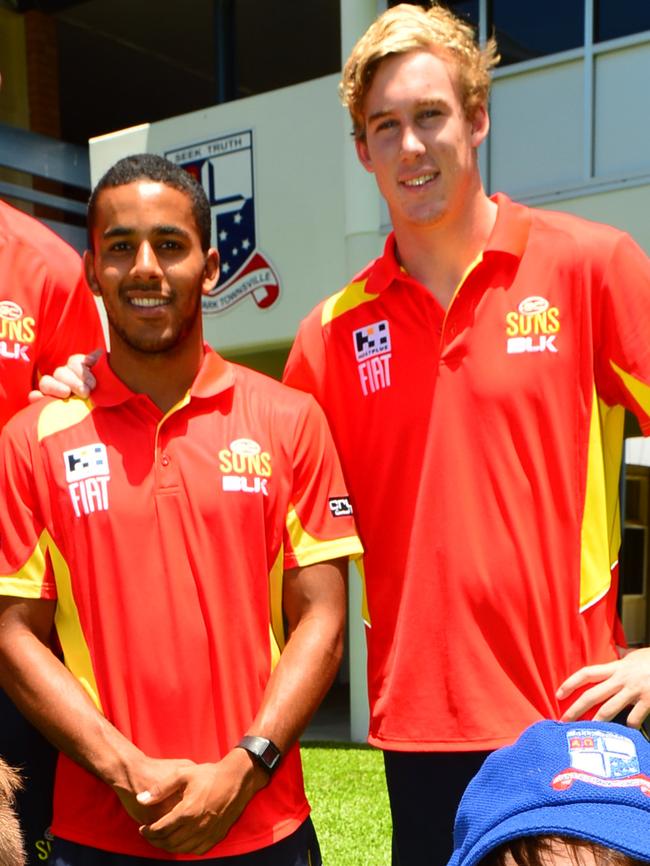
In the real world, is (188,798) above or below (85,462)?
below

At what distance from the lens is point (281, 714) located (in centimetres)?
240

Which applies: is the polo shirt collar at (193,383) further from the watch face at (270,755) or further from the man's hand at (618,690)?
the man's hand at (618,690)

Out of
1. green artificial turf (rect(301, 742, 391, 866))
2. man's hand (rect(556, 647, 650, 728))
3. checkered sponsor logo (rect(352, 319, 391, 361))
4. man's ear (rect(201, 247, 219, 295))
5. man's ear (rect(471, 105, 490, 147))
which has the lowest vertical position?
green artificial turf (rect(301, 742, 391, 866))

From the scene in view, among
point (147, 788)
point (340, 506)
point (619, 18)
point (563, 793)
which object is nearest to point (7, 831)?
point (563, 793)

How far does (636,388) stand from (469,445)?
401 millimetres

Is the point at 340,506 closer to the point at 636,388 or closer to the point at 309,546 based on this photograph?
the point at 309,546

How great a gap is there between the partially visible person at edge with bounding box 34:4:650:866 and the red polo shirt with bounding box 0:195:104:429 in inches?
9.1

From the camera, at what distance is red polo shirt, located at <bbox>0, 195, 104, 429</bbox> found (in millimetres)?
2879

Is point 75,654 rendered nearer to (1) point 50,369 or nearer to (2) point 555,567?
(1) point 50,369

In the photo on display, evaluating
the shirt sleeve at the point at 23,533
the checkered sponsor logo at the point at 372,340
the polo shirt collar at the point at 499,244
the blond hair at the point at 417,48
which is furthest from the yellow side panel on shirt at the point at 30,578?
the blond hair at the point at 417,48

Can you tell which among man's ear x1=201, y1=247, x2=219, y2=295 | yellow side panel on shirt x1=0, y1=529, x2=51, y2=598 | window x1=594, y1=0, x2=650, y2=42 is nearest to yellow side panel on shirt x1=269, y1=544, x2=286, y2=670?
yellow side panel on shirt x1=0, y1=529, x2=51, y2=598

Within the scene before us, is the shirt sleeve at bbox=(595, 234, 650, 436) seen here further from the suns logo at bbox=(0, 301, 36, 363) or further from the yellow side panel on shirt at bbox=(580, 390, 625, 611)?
the suns logo at bbox=(0, 301, 36, 363)

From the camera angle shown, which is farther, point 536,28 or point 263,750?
point 536,28

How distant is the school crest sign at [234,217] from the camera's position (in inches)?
411
